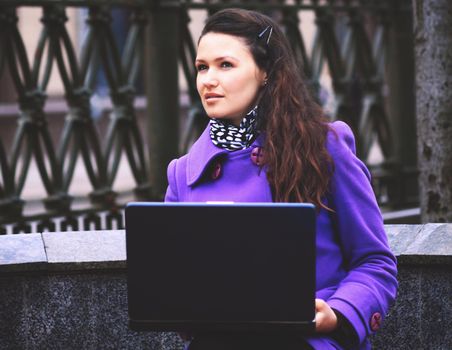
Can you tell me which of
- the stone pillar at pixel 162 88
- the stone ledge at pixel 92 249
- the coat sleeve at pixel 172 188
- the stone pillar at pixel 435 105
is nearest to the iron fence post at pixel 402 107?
the stone pillar at pixel 162 88

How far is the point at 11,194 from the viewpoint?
7527 millimetres

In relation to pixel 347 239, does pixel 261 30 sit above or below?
above

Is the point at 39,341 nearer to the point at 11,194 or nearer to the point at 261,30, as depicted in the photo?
the point at 261,30

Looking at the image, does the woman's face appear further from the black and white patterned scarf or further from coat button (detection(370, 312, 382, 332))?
coat button (detection(370, 312, 382, 332))

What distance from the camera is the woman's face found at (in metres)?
3.11

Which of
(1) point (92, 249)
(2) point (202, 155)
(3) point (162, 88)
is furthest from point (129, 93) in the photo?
(2) point (202, 155)

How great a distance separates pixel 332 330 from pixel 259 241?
383 millimetres

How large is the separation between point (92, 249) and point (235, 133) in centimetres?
139

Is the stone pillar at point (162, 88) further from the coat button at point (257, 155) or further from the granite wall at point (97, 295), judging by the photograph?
the coat button at point (257, 155)

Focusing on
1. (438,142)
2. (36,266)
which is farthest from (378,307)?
(438,142)

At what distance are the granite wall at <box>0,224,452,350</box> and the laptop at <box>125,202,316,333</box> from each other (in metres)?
1.55

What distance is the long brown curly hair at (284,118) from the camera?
121 inches

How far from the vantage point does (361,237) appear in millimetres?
3090

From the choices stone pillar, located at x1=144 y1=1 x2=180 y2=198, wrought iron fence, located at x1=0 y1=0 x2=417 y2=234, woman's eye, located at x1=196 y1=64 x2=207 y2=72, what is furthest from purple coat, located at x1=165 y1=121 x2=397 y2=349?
stone pillar, located at x1=144 y1=1 x2=180 y2=198
